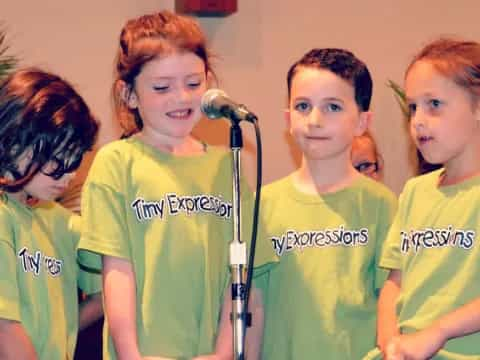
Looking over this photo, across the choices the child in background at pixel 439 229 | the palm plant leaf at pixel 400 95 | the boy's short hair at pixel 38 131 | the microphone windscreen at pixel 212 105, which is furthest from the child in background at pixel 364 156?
the microphone windscreen at pixel 212 105

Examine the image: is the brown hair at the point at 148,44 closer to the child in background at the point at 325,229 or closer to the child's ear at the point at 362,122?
the child in background at the point at 325,229

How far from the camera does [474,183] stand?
2.41 m

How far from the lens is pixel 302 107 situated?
8.90 feet

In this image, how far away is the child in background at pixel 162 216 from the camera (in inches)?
97.0

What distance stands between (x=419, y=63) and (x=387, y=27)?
2.29 m

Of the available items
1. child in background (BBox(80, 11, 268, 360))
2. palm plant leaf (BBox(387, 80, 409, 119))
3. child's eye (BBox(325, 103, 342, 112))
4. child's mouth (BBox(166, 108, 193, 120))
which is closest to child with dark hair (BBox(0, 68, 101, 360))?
child in background (BBox(80, 11, 268, 360))

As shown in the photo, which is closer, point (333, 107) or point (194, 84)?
point (194, 84)

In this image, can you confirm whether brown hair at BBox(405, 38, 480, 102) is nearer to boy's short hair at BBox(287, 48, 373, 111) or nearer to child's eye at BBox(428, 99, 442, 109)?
child's eye at BBox(428, 99, 442, 109)

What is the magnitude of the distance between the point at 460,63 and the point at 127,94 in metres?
0.84

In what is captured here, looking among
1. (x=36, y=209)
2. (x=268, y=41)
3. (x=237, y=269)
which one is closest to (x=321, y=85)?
(x=237, y=269)

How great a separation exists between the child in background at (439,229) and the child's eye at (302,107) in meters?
0.29

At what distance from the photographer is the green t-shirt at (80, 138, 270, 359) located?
247 centimetres

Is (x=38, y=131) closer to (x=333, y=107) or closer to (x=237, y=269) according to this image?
(x=237, y=269)

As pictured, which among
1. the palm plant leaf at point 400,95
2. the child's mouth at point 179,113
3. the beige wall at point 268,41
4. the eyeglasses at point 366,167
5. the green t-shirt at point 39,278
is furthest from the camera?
the palm plant leaf at point 400,95
